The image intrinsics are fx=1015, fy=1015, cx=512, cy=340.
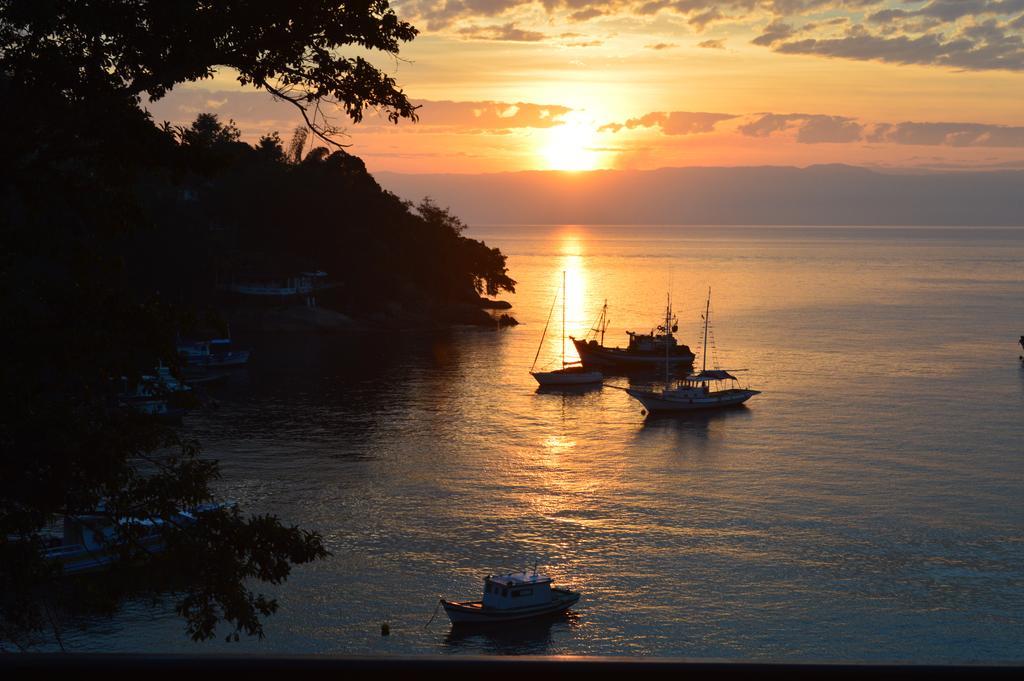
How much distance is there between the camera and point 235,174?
115m

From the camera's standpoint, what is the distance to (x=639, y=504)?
45.4 metres

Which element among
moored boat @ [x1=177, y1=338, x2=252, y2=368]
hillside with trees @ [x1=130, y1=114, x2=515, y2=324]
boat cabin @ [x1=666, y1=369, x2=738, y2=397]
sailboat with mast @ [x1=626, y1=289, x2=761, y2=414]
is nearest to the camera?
sailboat with mast @ [x1=626, y1=289, x2=761, y2=414]

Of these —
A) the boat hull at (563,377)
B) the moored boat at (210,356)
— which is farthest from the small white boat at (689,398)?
the moored boat at (210,356)

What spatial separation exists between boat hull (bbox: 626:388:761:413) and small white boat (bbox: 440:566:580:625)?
123 ft

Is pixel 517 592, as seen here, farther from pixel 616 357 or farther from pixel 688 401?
pixel 616 357

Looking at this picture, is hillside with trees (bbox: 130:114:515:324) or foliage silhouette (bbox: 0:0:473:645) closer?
foliage silhouette (bbox: 0:0:473:645)

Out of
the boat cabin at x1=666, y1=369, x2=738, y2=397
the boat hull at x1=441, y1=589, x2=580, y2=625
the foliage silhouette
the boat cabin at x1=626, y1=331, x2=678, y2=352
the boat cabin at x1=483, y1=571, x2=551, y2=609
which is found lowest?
the boat hull at x1=441, y1=589, x2=580, y2=625

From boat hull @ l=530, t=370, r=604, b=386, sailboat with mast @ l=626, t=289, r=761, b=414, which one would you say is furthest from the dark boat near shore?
sailboat with mast @ l=626, t=289, r=761, b=414

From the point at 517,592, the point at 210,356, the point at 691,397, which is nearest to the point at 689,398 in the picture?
the point at 691,397

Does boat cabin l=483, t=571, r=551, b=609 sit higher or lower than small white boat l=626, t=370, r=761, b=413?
lower

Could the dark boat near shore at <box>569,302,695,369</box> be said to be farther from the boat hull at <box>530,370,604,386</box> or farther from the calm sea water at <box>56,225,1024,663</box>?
the boat hull at <box>530,370,604,386</box>

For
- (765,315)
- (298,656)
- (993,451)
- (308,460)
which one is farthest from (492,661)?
(765,315)

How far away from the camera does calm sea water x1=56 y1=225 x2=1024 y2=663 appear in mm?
31594

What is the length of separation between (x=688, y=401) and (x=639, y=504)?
2537cm
